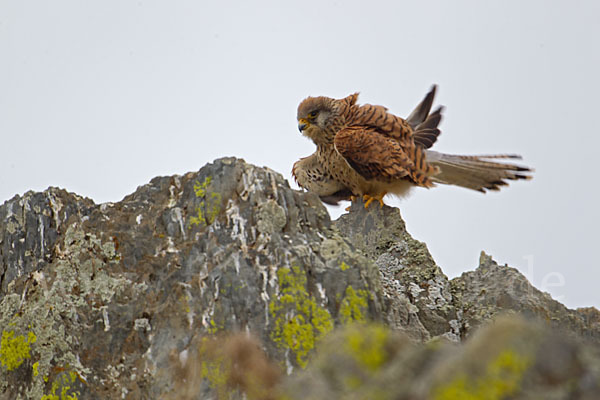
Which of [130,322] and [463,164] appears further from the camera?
[463,164]

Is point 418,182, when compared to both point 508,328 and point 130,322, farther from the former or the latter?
point 508,328

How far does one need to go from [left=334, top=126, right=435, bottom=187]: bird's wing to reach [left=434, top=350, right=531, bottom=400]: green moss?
5.34 meters

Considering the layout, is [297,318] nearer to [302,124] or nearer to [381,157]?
[381,157]

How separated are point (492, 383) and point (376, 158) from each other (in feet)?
18.0

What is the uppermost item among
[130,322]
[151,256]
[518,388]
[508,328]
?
[151,256]

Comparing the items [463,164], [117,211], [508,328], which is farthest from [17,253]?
[463,164]

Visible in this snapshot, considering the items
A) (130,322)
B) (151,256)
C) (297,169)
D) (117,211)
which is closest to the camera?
(130,322)

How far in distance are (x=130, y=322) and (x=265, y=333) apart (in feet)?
3.51

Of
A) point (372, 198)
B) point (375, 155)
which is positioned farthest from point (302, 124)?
point (372, 198)

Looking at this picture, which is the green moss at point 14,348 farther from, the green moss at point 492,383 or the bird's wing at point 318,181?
the bird's wing at point 318,181

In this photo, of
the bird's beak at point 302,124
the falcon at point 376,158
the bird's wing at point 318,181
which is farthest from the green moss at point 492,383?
the bird's beak at point 302,124

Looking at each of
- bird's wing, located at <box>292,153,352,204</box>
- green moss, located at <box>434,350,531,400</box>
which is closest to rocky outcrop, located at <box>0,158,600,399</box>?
green moss, located at <box>434,350,531,400</box>

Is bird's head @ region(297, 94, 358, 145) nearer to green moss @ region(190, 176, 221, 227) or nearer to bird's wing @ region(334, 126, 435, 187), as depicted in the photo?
bird's wing @ region(334, 126, 435, 187)

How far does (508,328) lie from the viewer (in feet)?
6.39
